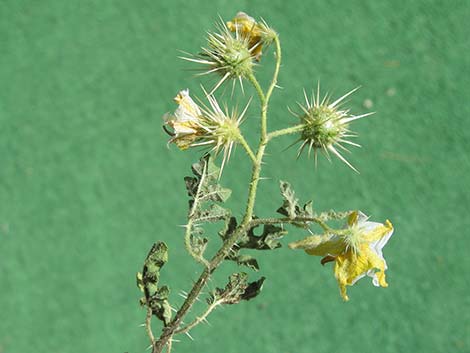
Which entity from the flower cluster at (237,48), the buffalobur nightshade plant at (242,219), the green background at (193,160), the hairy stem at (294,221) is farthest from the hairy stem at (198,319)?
the green background at (193,160)

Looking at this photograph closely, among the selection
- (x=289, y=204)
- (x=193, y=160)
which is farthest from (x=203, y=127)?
(x=193, y=160)

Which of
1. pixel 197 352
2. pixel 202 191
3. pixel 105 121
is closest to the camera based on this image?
pixel 202 191

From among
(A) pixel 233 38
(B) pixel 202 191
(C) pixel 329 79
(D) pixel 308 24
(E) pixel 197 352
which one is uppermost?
(D) pixel 308 24

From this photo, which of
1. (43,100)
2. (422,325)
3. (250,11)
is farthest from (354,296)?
(43,100)

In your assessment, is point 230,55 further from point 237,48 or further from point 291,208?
point 291,208

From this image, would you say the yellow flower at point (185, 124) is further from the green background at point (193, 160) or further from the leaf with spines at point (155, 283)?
the green background at point (193, 160)

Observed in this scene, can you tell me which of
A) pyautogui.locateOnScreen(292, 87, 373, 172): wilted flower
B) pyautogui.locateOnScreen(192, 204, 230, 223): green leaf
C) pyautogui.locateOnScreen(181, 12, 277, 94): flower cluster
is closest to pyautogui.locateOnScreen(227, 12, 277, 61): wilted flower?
pyautogui.locateOnScreen(181, 12, 277, 94): flower cluster

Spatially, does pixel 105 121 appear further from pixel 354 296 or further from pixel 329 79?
pixel 354 296
